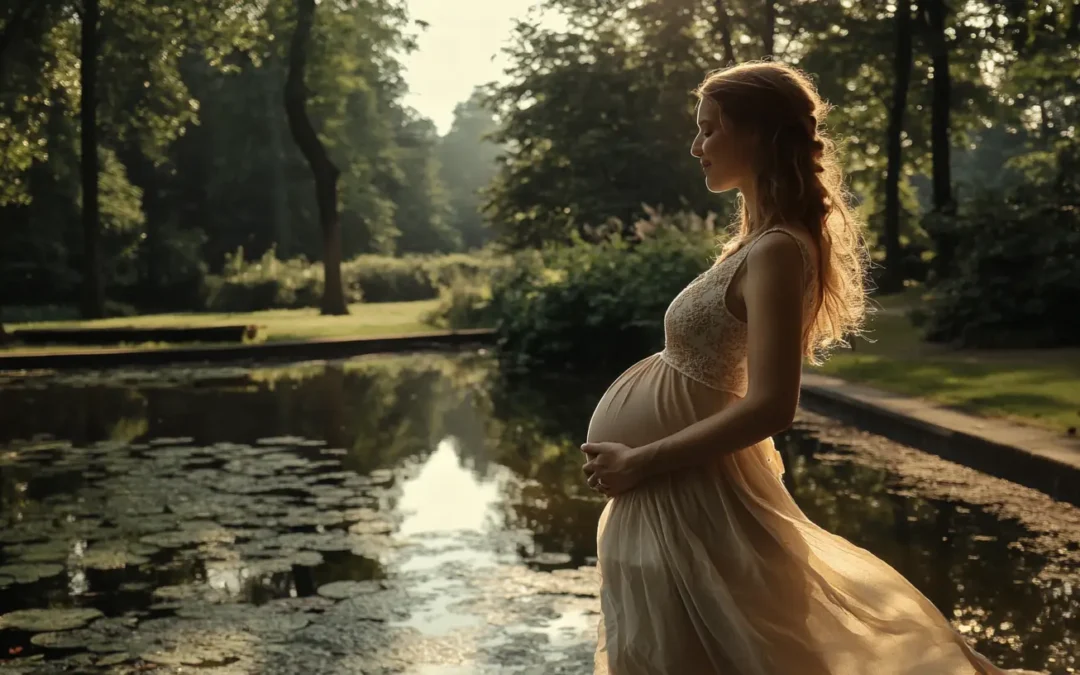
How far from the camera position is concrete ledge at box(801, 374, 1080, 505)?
8586 mm

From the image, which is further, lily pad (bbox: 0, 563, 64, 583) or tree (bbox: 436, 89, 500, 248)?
tree (bbox: 436, 89, 500, 248)

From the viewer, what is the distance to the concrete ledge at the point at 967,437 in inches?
338

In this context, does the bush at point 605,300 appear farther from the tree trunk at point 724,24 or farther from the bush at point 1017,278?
the tree trunk at point 724,24

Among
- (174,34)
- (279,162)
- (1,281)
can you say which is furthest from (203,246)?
(174,34)

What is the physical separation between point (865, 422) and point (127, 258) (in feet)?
Result: 142

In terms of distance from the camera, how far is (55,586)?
262 inches

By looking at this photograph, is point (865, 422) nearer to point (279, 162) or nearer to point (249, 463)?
point (249, 463)

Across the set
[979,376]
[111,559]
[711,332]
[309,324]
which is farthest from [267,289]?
[711,332]

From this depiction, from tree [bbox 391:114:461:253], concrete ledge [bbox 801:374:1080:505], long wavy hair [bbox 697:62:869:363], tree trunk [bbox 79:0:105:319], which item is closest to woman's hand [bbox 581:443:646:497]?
long wavy hair [bbox 697:62:869:363]

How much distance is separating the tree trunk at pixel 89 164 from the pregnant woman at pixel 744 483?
1215 inches

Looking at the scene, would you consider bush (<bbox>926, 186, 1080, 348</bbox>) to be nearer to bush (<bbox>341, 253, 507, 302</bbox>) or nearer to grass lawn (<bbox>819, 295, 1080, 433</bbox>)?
grass lawn (<bbox>819, 295, 1080, 433</bbox>)

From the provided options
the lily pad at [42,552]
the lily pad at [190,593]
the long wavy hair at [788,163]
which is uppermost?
the long wavy hair at [788,163]

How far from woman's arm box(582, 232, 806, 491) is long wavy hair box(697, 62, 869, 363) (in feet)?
0.42

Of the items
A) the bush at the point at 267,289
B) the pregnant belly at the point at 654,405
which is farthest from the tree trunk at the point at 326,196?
the pregnant belly at the point at 654,405
